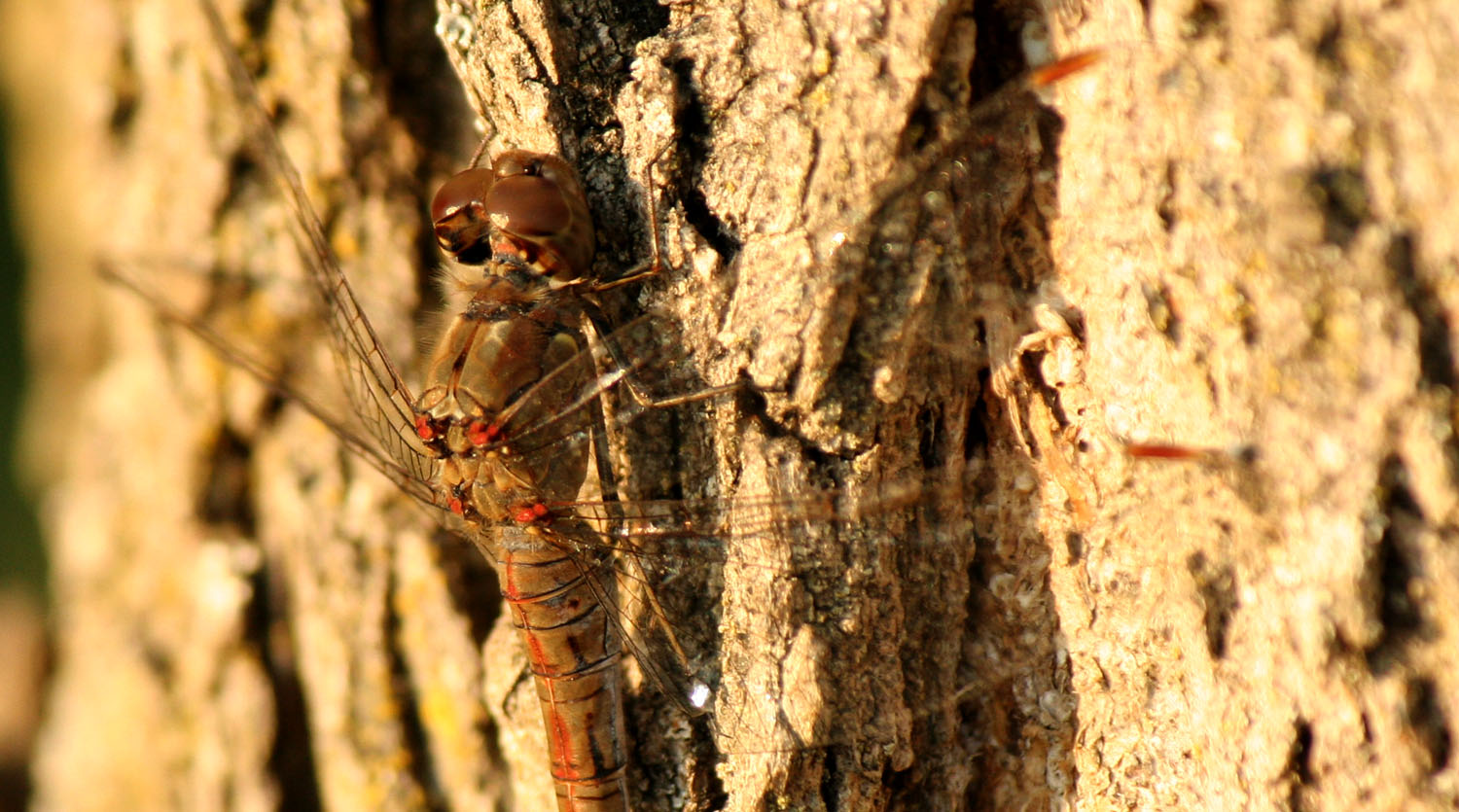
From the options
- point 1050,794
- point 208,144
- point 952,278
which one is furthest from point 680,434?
point 208,144

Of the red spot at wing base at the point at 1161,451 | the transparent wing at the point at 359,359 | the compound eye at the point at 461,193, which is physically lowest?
the red spot at wing base at the point at 1161,451

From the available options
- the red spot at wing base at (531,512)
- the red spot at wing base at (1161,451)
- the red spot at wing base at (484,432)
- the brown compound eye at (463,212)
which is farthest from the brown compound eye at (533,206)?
the red spot at wing base at (1161,451)

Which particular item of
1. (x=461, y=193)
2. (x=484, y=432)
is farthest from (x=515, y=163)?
(x=484, y=432)

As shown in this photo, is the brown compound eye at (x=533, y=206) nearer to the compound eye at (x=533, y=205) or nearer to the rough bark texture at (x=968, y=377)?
the compound eye at (x=533, y=205)

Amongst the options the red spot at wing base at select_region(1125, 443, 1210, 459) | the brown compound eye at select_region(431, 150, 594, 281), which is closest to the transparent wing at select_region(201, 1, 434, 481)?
the brown compound eye at select_region(431, 150, 594, 281)

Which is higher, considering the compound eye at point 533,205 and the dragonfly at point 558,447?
the compound eye at point 533,205

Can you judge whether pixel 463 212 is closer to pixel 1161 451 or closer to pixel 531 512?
pixel 531 512
